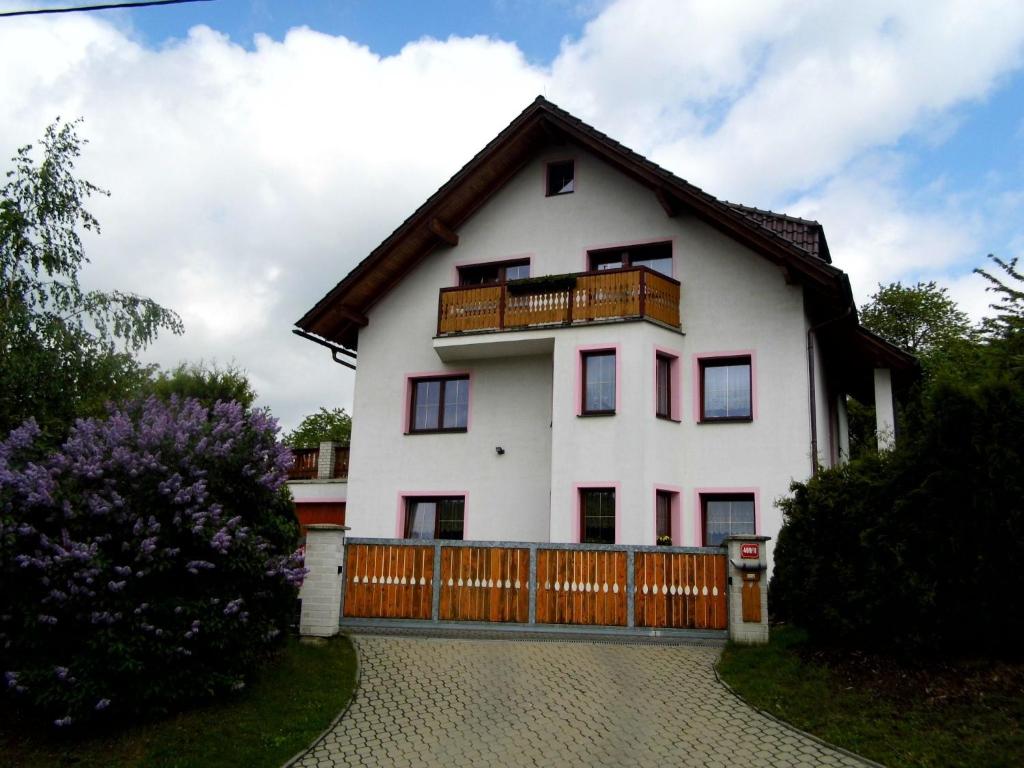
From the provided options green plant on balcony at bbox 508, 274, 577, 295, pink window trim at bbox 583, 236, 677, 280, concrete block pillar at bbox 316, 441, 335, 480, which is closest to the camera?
green plant on balcony at bbox 508, 274, 577, 295

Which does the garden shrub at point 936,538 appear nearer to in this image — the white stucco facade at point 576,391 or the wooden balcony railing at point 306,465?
the white stucco facade at point 576,391

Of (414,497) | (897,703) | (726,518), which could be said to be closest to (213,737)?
(897,703)

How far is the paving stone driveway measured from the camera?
8.42 metres

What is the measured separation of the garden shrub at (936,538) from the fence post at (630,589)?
2.45m

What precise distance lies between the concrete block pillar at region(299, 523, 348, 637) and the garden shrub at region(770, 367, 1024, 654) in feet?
20.3

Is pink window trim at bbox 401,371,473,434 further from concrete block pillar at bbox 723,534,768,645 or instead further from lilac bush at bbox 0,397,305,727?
lilac bush at bbox 0,397,305,727

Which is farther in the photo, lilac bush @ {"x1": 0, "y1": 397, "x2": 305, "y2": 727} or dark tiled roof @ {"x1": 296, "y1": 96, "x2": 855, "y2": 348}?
dark tiled roof @ {"x1": 296, "y1": 96, "x2": 855, "y2": 348}

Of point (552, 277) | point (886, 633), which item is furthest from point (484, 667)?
point (552, 277)

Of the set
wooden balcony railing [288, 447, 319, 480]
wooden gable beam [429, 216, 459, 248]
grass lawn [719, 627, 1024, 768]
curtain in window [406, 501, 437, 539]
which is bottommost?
grass lawn [719, 627, 1024, 768]

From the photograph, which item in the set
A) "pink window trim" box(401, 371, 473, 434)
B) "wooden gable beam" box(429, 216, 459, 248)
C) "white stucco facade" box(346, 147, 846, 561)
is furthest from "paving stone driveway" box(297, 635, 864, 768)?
"wooden gable beam" box(429, 216, 459, 248)

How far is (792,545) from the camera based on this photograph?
11.8m

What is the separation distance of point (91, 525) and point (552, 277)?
11374mm

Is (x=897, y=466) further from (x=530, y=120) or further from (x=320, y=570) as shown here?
(x=530, y=120)

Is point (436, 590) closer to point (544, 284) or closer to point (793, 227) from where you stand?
point (544, 284)
